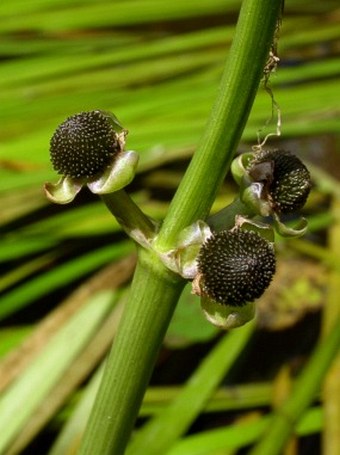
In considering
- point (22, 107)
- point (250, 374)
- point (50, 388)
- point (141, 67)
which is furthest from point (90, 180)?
point (141, 67)

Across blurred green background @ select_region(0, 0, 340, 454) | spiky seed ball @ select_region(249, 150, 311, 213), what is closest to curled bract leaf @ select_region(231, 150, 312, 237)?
spiky seed ball @ select_region(249, 150, 311, 213)

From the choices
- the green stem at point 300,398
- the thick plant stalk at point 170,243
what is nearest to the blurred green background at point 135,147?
the green stem at point 300,398

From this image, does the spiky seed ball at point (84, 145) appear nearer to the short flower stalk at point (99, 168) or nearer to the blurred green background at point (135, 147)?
the short flower stalk at point (99, 168)

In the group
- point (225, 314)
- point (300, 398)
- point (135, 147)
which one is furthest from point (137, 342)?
point (135, 147)

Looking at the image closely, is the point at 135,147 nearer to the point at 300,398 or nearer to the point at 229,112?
the point at 300,398

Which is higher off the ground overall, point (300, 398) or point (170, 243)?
point (170, 243)

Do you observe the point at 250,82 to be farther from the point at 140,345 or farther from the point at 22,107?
the point at 22,107
